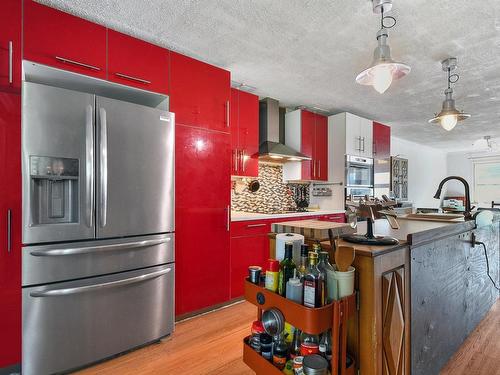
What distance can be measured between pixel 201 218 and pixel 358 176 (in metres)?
2.66

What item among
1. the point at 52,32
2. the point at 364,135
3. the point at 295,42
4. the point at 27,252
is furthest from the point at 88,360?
the point at 364,135

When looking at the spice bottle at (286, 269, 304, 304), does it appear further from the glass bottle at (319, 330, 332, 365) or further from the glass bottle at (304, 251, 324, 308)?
the glass bottle at (319, 330, 332, 365)

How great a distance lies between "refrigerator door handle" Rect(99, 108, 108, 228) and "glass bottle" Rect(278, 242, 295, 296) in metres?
1.27

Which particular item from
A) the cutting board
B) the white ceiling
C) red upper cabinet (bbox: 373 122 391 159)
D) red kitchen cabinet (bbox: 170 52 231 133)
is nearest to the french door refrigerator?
red kitchen cabinet (bbox: 170 52 231 133)

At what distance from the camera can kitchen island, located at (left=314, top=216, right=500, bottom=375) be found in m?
0.98

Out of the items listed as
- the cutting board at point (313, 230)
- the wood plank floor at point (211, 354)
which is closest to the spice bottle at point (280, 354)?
the cutting board at point (313, 230)

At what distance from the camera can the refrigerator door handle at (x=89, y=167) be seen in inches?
65.2

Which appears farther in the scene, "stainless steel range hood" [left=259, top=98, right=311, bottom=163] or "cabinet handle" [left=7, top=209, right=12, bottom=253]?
"stainless steel range hood" [left=259, top=98, right=311, bottom=163]

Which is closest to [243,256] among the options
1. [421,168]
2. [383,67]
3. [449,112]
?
[383,67]

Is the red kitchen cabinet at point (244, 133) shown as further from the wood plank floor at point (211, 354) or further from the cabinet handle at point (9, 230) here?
the cabinet handle at point (9, 230)

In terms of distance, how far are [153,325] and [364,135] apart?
376cm

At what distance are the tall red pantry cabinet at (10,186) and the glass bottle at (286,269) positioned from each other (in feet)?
5.19

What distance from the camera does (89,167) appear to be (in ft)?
5.46

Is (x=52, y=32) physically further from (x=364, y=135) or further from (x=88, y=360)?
(x=364, y=135)
